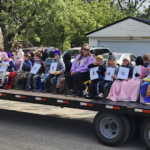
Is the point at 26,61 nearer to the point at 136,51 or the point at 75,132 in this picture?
the point at 75,132

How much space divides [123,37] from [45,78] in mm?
18853

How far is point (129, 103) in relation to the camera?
20.9ft

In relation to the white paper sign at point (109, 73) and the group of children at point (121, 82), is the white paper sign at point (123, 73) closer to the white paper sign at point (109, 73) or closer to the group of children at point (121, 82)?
the group of children at point (121, 82)

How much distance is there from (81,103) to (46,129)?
153 centimetres

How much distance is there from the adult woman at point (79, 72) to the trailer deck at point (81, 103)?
0.41 m

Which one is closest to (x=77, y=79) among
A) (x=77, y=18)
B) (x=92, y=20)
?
(x=77, y=18)

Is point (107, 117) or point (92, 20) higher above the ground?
point (92, 20)

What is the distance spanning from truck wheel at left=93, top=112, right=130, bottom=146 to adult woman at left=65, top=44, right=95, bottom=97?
3.57 feet

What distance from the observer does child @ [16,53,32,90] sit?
8.55 m

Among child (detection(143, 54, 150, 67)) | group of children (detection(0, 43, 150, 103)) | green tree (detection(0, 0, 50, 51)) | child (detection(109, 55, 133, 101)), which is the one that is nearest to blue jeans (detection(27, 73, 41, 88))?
group of children (detection(0, 43, 150, 103))

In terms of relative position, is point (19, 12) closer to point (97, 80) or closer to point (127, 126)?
point (97, 80)

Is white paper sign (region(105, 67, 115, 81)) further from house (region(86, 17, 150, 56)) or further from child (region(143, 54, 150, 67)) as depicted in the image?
house (region(86, 17, 150, 56))

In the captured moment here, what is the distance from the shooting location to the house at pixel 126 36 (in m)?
24.9

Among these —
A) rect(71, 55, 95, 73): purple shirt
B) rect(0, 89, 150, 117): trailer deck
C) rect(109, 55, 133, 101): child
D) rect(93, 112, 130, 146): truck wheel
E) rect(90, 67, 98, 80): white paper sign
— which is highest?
rect(71, 55, 95, 73): purple shirt
